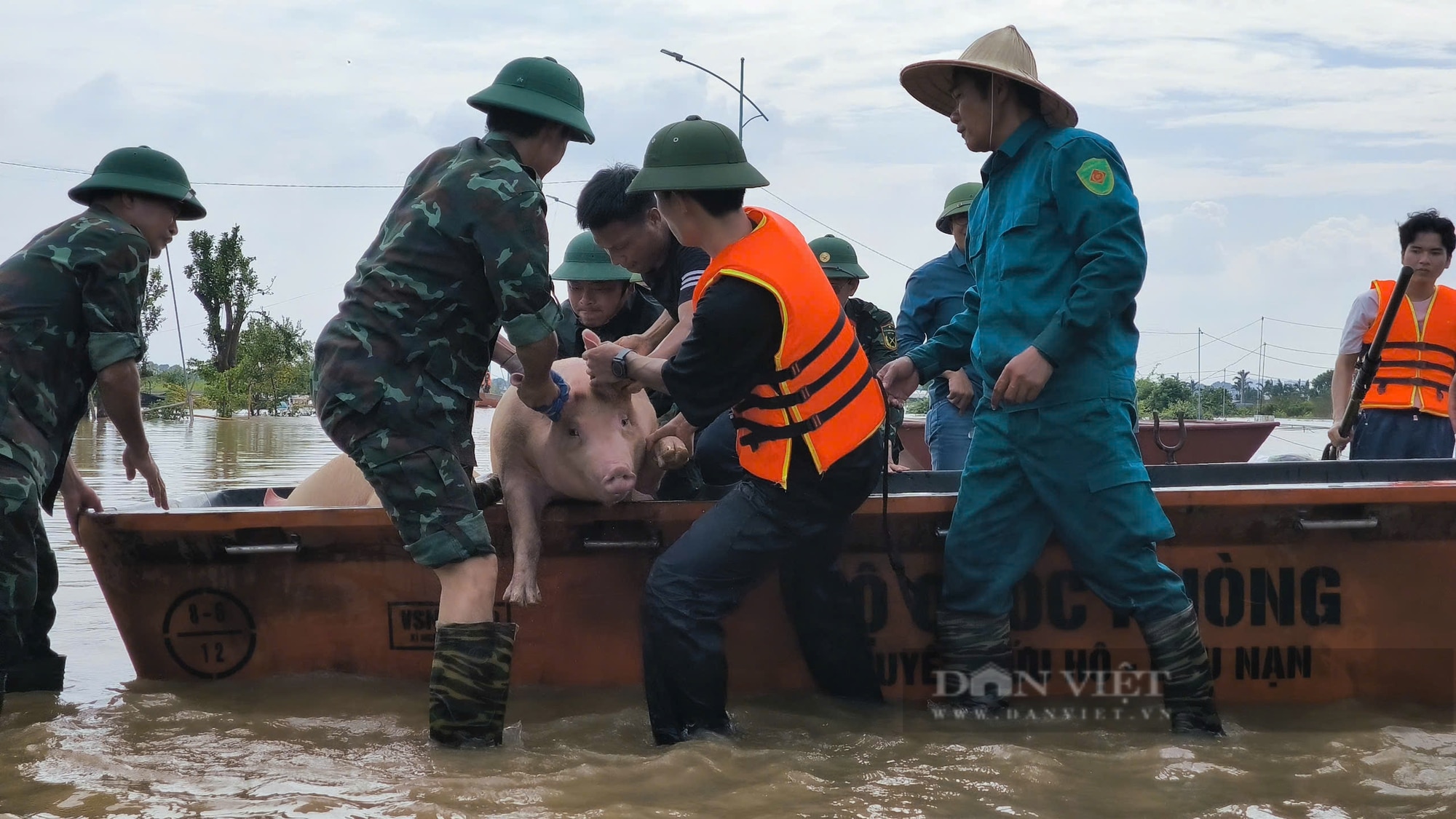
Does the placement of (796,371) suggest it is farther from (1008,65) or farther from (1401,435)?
(1401,435)

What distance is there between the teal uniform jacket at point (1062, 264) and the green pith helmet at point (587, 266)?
1634 mm

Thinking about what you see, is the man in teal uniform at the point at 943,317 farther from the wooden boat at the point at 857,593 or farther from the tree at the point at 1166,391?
the tree at the point at 1166,391

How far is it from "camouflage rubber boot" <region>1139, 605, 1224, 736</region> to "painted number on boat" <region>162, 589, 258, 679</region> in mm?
3154

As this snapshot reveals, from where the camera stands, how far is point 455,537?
3.93 m

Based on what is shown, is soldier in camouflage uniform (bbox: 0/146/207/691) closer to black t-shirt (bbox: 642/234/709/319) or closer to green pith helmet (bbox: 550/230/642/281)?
green pith helmet (bbox: 550/230/642/281)

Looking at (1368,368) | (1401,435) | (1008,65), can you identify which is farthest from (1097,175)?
(1401,435)

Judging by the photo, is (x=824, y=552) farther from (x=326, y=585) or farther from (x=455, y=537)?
(x=326, y=585)

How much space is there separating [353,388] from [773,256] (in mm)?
1348

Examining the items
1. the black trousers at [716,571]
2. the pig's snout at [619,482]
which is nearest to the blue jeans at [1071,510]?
the black trousers at [716,571]

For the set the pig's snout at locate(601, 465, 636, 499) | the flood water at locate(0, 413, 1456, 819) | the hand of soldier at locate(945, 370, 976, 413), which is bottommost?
the flood water at locate(0, 413, 1456, 819)

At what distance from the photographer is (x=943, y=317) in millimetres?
6938

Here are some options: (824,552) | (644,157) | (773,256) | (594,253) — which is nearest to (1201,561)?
(824,552)

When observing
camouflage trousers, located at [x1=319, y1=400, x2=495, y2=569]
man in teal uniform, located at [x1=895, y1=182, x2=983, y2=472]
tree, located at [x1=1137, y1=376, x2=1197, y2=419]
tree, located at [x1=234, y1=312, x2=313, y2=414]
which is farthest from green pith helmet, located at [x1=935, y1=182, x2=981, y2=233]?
tree, located at [x1=234, y1=312, x2=313, y2=414]

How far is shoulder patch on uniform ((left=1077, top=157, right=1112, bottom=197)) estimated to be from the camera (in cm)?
394
